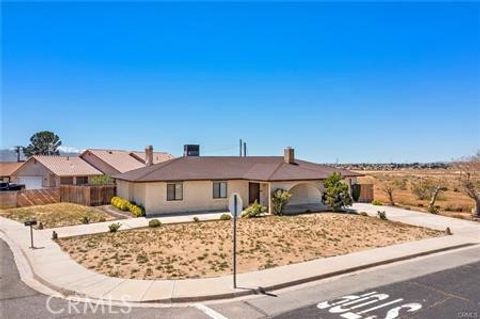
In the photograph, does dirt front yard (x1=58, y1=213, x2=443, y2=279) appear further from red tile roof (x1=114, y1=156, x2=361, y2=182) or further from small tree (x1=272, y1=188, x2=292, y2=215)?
red tile roof (x1=114, y1=156, x2=361, y2=182)

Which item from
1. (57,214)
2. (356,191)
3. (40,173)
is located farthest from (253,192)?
(40,173)

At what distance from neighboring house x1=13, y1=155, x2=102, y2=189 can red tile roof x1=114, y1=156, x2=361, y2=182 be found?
12.7 m

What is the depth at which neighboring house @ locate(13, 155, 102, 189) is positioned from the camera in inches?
1554

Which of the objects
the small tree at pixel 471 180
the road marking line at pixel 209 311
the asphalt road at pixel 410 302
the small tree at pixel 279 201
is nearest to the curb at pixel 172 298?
the road marking line at pixel 209 311

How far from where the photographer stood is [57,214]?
25906 mm

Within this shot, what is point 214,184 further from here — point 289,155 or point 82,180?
point 82,180

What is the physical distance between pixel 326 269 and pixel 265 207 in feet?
49.6

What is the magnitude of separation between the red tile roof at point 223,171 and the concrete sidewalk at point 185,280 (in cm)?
1023

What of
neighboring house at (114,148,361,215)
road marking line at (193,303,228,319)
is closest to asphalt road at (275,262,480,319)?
road marking line at (193,303,228,319)

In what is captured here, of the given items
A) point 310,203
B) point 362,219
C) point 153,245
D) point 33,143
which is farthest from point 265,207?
point 33,143

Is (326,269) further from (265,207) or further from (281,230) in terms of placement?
(265,207)

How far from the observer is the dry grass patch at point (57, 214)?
23077 mm

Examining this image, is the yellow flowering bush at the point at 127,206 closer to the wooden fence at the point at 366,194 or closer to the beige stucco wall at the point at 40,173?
the beige stucco wall at the point at 40,173

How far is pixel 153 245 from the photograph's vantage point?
627 inches
